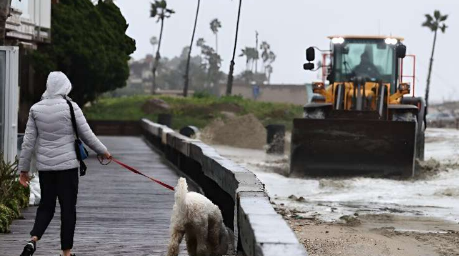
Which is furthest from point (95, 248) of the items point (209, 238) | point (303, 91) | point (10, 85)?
point (303, 91)

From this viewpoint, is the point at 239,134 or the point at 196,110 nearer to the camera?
the point at 239,134

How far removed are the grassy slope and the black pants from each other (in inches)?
2275

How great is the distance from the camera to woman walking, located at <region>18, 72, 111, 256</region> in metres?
10.1

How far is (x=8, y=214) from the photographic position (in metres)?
13.0

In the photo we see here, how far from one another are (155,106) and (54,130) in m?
66.5

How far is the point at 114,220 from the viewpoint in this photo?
14.2 meters

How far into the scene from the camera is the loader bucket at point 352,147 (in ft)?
87.3


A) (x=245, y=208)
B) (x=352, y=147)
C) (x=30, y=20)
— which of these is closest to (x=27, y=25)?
(x=30, y=20)

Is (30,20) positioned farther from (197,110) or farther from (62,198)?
(197,110)

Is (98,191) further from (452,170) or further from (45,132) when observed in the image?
(452,170)

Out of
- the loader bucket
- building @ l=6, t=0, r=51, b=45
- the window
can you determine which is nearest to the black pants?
the loader bucket

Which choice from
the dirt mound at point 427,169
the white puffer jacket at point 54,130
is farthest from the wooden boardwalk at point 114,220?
the dirt mound at point 427,169

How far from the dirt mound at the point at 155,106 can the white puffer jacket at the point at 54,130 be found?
64.8 meters

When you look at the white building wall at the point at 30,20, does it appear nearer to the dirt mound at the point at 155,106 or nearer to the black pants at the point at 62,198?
the black pants at the point at 62,198
